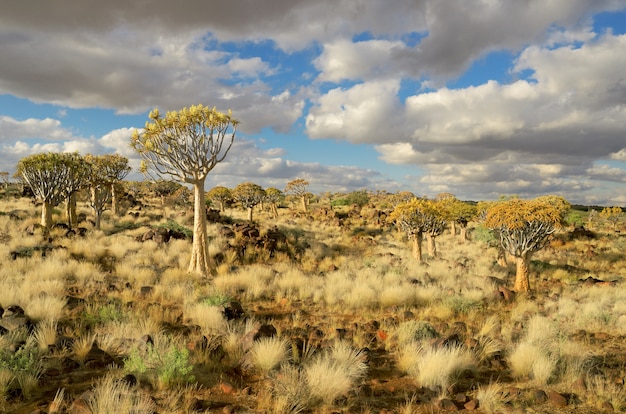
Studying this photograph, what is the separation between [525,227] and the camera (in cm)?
1457

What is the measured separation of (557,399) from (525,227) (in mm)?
10470

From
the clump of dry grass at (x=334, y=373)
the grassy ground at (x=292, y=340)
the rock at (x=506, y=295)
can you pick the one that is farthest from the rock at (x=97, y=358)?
the rock at (x=506, y=295)

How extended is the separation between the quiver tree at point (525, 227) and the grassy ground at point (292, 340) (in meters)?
1.11

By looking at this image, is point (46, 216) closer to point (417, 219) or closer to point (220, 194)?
point (417, 219)

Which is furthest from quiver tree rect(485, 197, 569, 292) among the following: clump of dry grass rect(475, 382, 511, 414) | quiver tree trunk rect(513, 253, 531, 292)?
clump of dry grass rect(475, 382, 511, 414)

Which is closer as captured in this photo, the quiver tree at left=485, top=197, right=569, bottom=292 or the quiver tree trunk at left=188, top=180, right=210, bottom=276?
the quiver tree trunk at left=188, top=180, right=210, bottom=276

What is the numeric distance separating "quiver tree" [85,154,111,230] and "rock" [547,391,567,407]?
2385cm

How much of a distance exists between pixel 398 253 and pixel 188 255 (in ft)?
40.0

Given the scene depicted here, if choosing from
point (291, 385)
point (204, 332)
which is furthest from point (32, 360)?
point (291, 385)

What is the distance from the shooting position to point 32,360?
5.45 meters

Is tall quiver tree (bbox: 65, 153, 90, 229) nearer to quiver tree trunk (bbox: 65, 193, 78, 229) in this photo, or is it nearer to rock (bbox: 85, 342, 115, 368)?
quiver tree trunk (bbox: 65, 193, 78, 229)

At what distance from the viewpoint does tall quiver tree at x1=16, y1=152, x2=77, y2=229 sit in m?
20.5

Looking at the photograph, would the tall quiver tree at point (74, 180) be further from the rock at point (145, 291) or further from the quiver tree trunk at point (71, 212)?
the rock at point (145, 291)

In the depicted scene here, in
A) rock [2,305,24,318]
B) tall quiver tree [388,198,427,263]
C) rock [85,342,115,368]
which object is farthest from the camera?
tall quiver tree [388,198,427,263]
